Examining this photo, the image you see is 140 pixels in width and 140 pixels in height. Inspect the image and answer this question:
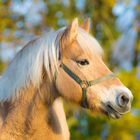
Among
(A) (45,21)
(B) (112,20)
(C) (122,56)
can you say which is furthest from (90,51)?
(C) (122,56)

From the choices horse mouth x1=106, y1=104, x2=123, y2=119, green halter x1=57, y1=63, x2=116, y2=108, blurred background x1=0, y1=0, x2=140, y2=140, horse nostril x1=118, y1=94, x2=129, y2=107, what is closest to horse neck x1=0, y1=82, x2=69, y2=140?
green halter x1=57, y1=63, x2=116, y2=108

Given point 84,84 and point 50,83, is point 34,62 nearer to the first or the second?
point 50,83

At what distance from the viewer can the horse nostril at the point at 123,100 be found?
14.8 ft

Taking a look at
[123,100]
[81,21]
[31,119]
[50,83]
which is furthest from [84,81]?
[81,21]

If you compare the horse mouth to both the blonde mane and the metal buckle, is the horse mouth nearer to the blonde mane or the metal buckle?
the metal buckle

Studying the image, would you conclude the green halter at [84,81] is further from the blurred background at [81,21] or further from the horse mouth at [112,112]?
the blurred background at [81,21]

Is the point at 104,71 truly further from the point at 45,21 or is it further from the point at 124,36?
the point at 124,36

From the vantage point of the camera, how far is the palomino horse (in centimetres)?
472

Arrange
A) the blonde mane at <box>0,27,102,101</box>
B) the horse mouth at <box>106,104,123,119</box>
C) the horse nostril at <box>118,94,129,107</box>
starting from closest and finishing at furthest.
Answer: the horse nostril at <box>118,94,129,107</box>
the horse mouth at <box>106,104,123,119</box>
the blonde mane at <box>0,27,102,101</box>

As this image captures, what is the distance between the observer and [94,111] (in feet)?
15.5

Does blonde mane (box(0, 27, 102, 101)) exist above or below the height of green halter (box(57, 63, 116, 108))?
above

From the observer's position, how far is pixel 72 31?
481cm

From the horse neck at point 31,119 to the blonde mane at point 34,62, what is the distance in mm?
93

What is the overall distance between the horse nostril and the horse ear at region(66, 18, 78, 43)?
0.76m
